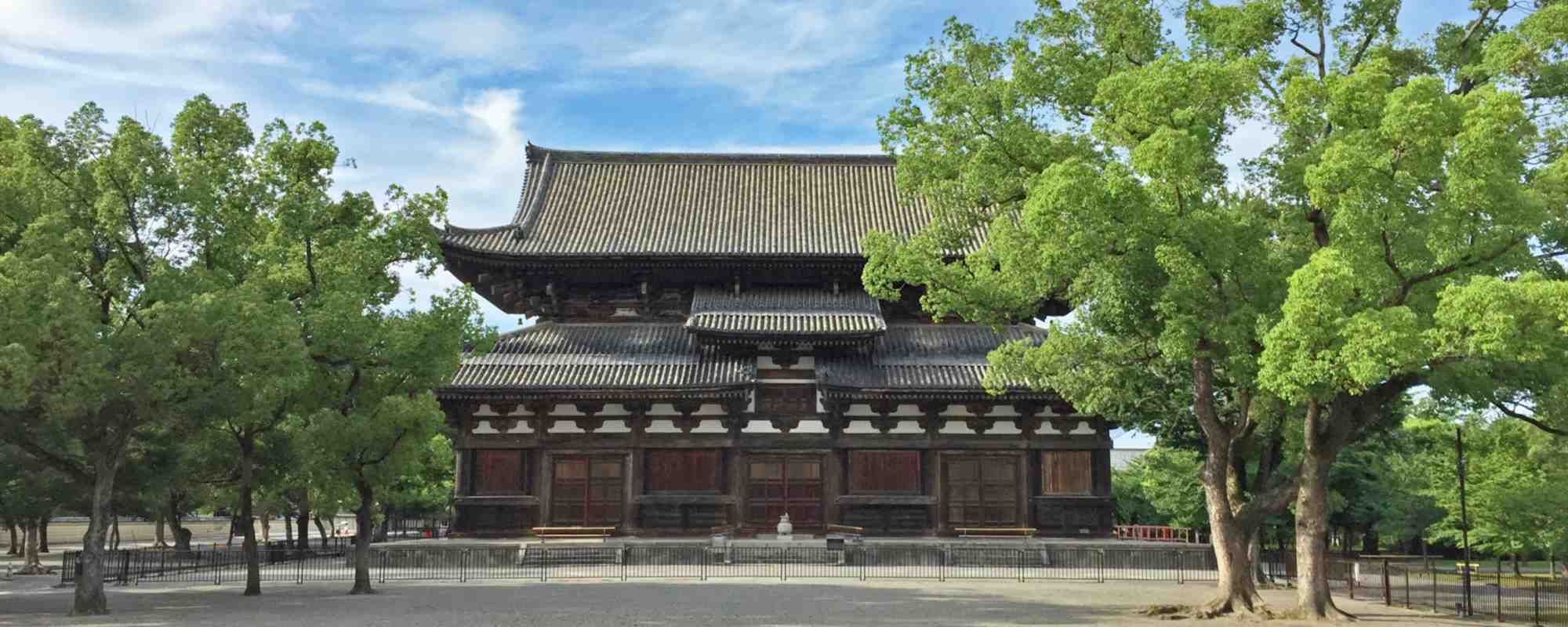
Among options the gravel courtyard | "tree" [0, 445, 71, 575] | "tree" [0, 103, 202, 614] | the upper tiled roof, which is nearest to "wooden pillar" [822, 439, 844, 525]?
the gravel courtyard

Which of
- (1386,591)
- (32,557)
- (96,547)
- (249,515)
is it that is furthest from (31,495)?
(1386,591)

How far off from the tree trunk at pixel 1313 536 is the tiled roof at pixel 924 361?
11410mm

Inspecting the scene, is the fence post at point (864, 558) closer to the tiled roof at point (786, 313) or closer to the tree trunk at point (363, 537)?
the tiled roof at point (786, 313)

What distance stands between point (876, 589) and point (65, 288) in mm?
16627

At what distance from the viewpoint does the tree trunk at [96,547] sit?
64.0ft

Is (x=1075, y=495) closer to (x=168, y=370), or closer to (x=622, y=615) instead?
(x=622, y=615)

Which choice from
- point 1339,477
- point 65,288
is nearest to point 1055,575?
point 1339,477

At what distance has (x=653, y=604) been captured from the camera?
2089cm

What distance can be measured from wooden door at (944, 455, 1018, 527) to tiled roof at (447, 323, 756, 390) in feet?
22.9

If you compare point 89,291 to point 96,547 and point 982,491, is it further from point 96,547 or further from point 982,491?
point 982,491

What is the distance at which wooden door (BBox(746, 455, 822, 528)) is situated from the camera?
1264 inches

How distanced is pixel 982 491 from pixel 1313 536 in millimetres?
14036

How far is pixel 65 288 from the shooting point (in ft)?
57.8

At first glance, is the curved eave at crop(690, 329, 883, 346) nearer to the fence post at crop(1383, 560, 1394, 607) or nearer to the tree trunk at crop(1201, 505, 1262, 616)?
the tree trunk at crop(1201, 505, 1262, 616)
